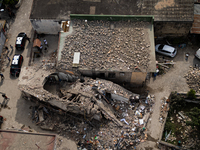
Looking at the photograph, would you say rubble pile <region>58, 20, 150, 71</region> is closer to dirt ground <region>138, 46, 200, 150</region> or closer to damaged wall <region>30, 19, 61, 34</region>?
damaged wall <region>30, 19, 61, 34</region>

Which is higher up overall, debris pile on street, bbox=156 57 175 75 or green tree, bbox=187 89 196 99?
debris pile on street, bbox=156 57 175 75

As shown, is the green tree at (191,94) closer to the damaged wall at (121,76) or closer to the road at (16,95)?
the damaged wall at (121,76)

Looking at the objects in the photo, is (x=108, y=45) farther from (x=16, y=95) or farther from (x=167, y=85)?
(x=16, y=95)

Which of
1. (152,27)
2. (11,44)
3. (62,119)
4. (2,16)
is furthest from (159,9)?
(2,16)

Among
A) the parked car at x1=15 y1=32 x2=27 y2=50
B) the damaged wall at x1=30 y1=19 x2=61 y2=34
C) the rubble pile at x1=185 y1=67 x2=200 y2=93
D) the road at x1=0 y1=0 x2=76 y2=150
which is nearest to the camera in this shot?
the road at x1=0 y1=0 x2=76 y2=150

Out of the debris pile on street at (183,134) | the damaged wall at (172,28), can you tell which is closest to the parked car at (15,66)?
the damaged wall at (172,28)

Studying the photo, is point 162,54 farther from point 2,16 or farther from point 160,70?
point 2,16

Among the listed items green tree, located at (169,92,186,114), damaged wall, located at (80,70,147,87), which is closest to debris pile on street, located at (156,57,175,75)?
damaged wall, located at (80,70,147,87)
